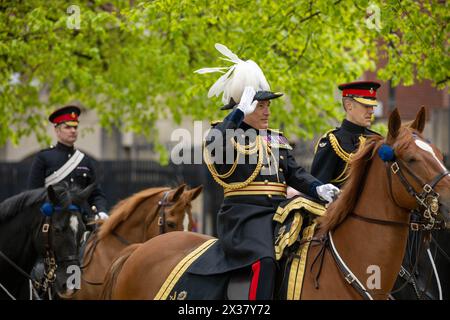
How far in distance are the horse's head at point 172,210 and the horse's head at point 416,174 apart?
13.6 feet

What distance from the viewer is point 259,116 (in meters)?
6.91

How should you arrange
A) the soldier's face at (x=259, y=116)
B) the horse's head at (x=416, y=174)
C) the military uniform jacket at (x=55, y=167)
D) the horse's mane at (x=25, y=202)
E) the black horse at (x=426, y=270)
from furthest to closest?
the military uniform jacket at (x=55, y=167)
the horse's mane at (x=25, y=202)
the black horse at (x=426, y=270)
the soldier's face at (x=259, y=116)
the horse's head at (x=416, y=174)

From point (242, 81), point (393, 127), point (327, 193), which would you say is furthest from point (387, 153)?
point (242, 81)

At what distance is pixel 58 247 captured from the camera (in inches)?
339

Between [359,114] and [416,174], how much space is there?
7.17 feet

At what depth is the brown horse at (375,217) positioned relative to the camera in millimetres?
6160

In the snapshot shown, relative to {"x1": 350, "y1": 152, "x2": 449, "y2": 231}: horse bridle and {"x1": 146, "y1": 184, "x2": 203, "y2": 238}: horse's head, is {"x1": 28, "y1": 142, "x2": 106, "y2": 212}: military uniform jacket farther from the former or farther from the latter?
{"x1": 350, "y1": 152, "x2": 449, "y2": 231}: horse bridle

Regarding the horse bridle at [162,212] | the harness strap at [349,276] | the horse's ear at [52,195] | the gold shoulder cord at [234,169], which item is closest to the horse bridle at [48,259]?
the horse's ear at [52,195]

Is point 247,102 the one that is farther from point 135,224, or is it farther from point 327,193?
point 135,224

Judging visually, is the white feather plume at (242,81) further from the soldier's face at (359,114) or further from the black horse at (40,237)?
the black horse at (40,237)
